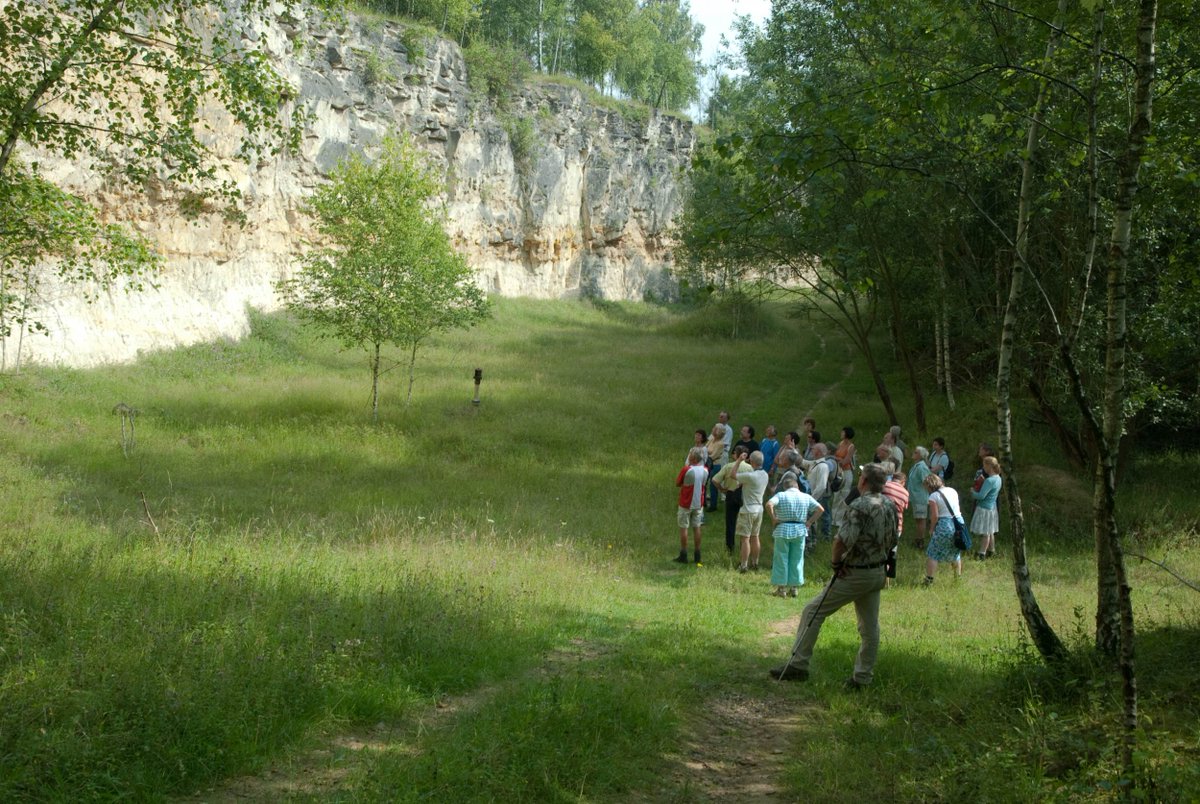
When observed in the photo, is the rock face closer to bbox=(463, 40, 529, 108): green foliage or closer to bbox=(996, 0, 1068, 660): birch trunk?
bbox=(463, 40, 529, 108): green foliage

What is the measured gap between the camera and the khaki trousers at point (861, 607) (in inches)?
260

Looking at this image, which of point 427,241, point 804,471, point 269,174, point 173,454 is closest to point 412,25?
point 269,174

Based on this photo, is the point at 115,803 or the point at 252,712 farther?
the point at 252,712

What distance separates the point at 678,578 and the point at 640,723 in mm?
5721

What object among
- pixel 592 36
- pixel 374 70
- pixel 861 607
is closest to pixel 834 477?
pixel 861 607

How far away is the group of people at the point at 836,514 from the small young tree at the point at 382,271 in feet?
32.7

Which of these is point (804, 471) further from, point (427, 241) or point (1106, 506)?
point (427, 241)

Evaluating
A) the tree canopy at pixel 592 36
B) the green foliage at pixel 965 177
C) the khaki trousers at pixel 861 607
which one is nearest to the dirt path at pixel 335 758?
the khaki trousers at pixel 861 607

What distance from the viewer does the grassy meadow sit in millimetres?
4496

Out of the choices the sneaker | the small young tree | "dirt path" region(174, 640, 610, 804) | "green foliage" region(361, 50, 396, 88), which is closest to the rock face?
"green foliage" region(361, 50, 396, 88)

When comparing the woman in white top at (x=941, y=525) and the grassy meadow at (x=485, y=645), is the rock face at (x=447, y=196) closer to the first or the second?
the grassy meadow at (x=485, y=645)

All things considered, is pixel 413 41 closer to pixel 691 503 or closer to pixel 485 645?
pixel 691 503

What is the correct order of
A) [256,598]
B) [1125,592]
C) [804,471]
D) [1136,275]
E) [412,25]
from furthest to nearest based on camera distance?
[412,25] → [1136,275] → [804,471] → [256,598] → [1125,592]

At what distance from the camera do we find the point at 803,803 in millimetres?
4707
